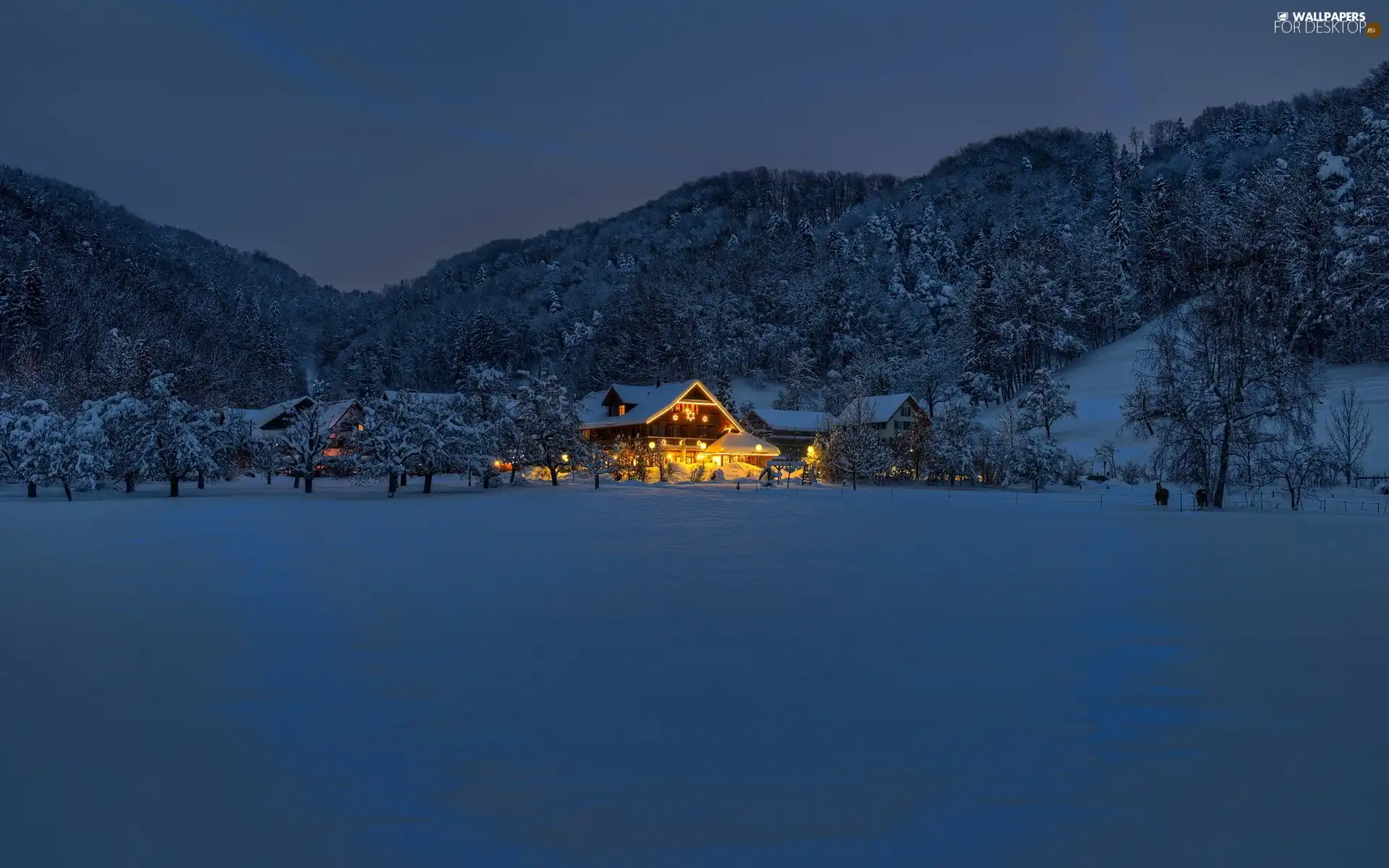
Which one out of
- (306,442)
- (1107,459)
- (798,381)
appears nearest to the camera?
(306,442)

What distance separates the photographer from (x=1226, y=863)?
16.9 feet

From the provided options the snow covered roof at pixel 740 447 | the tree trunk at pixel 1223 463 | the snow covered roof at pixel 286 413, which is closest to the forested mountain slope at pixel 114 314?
the snow covered roof at pixel 286 413

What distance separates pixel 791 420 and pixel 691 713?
261 feet

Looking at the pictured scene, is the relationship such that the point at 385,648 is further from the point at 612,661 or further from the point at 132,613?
the point at 132,613

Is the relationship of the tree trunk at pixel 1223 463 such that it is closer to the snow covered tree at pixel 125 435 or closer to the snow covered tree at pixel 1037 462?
the snow covered tree at pixel 1037 462

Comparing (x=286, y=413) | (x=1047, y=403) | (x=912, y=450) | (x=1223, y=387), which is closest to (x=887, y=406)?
(x=912, y=450)

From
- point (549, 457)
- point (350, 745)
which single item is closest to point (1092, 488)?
point (549, 457)

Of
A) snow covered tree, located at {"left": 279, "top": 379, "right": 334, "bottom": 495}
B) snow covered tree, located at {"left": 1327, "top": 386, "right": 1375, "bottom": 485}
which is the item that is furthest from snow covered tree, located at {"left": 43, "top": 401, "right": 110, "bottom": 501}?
snow covered tree, located at {"left": 1327, "top": 386, "right": 1375, "bottom": 485}

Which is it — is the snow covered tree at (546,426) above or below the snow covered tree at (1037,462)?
above

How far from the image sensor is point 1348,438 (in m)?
46.6

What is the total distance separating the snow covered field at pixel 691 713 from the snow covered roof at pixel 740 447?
54298mm

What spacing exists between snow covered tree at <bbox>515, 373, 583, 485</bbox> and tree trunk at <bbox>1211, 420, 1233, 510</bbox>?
3839 centimetres

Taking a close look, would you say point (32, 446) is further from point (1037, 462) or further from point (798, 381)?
point (798, 381)

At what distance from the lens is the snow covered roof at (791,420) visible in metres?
85.3
